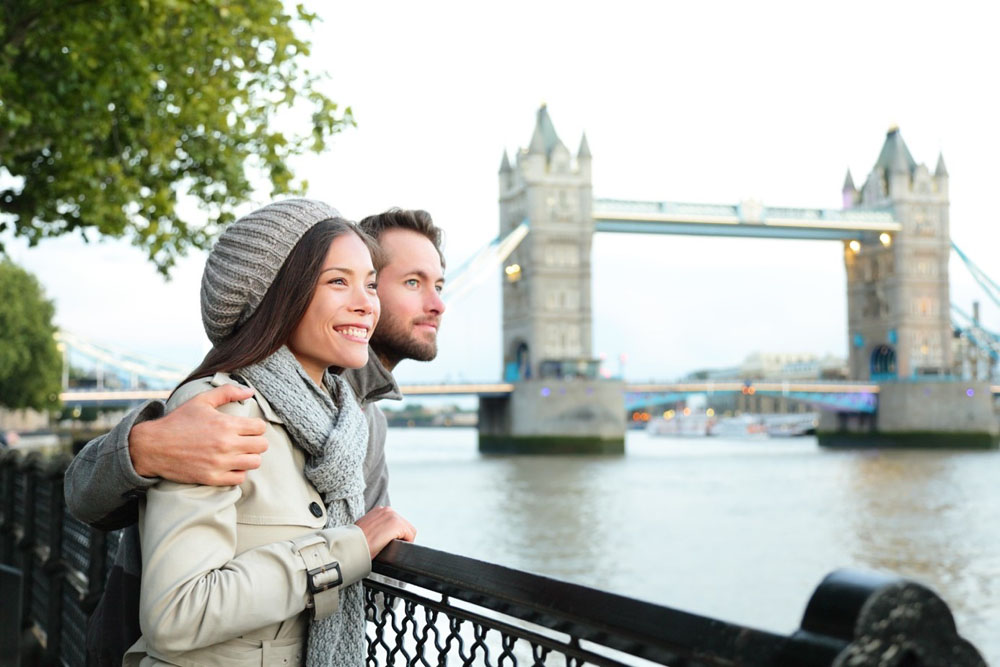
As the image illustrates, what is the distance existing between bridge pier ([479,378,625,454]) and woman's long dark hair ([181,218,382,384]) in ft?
99.6

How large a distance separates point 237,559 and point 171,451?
129 mm

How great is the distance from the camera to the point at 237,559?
3.63 feet

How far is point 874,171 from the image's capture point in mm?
44906

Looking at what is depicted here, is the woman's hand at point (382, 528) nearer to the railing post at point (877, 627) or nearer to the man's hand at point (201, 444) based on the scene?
the man's hand at point (201, 444)

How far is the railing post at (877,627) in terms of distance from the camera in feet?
2.20

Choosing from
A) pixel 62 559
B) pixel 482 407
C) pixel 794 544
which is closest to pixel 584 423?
pixel 482 407

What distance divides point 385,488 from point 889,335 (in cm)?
4086

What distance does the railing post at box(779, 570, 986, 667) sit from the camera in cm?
67

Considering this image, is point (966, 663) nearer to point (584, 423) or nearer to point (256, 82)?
point (256, 82)

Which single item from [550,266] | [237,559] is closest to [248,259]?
[237,559]

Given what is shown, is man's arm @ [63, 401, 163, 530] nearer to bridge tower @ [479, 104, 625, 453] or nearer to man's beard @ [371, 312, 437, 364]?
man's beard @ [371, 312, 437, 364]

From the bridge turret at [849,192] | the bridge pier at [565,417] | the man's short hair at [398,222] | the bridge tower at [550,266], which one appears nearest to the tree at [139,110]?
the man's short hair at [398,222]

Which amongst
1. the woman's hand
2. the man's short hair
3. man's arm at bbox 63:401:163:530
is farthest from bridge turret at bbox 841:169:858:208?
man's arm at bbox 63:401:163:530

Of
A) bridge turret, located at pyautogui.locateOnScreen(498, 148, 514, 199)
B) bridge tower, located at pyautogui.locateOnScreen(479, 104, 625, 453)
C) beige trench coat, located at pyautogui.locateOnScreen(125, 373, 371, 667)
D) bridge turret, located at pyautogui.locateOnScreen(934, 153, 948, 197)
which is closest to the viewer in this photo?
beige trench coat, located at pyautogui.locateOnScreen(125, 373, 371, 667)
